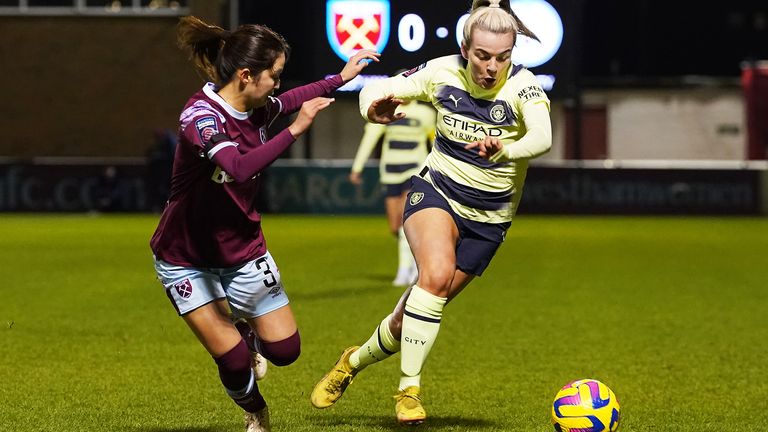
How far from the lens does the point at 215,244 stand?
5.50m

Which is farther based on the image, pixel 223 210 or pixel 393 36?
pixel 393 36

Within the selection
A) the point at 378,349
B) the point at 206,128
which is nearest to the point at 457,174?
the point at 378,349

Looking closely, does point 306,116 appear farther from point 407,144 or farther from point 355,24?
point 355,24

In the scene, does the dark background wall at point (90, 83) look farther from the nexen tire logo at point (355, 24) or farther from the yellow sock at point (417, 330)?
the yellow sock at point (417, 330)

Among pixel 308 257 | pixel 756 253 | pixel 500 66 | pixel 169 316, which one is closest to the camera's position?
pixel 500 66

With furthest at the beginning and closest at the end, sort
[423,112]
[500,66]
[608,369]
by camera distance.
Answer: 1. [423,112]
2. [608,369]
3. [500,66]

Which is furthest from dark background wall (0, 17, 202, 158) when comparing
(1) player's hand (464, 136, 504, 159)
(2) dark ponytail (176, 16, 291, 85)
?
(1) player's hand (464, 136, 504, 159)

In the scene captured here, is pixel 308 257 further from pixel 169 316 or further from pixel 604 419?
pixel 604 419

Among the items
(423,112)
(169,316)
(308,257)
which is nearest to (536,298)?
(423,112)

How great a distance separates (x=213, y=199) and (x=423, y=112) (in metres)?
7.93

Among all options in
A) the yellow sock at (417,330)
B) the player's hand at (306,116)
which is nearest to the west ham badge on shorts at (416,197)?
the yellow sock at (417,330)

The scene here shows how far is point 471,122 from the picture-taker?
19.9ft

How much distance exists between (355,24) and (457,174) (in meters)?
14.7

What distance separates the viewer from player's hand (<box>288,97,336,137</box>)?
16.9 feet
